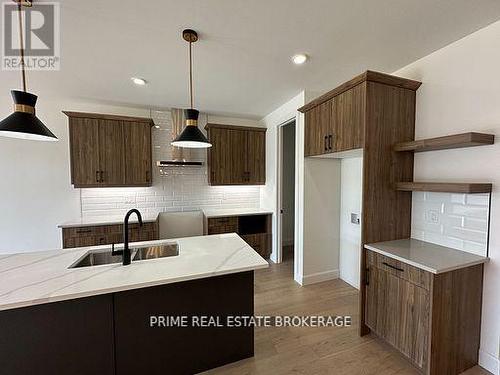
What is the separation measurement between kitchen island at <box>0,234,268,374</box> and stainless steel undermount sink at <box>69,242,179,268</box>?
44 millimetres

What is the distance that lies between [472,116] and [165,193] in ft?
13.0

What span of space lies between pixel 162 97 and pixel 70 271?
2559 mm


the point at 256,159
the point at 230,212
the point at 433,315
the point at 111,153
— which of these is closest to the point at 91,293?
the point at 433,315

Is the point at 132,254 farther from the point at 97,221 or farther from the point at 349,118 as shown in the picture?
the point at 349,118

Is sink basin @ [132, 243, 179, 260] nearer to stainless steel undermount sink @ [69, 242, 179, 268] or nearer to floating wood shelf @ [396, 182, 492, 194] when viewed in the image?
stainless steel undermount sink @ [69, 242, 179, 268]

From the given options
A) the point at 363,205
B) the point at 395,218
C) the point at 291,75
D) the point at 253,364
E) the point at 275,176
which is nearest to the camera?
the point at 253,364

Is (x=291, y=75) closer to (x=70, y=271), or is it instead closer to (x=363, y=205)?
(x=363, y=205)

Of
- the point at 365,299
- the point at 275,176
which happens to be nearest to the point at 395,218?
the point at 365,299

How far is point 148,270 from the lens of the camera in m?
1.51

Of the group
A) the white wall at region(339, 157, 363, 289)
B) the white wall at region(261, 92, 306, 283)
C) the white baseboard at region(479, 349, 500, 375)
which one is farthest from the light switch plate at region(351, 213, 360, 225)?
the white baseboard at region(479, 349, 500, 375)

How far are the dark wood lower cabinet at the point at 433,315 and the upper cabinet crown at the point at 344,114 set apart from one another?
3.80 feet

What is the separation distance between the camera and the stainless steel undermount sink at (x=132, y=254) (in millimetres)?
1823

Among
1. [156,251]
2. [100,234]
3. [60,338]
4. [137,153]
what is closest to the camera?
[60,338]

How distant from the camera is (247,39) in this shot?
187 centimetres
